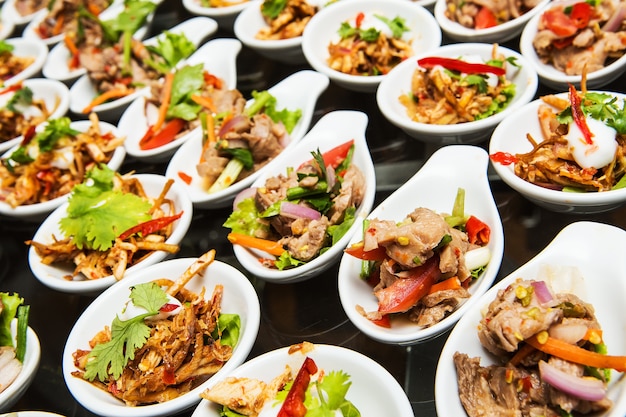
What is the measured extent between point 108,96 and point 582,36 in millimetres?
3392

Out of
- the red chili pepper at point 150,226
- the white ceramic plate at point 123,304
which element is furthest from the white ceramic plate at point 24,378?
the red chili pepper at point 150,226

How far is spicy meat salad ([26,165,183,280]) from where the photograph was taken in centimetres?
322

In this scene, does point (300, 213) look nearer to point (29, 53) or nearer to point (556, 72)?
point (556, 72)

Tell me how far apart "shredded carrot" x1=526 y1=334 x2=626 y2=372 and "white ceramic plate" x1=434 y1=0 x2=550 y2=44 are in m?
2.42

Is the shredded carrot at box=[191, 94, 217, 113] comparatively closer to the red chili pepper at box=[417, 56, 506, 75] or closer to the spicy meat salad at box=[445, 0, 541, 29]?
the red chili pepper at box=[417, 56, 506, 75]

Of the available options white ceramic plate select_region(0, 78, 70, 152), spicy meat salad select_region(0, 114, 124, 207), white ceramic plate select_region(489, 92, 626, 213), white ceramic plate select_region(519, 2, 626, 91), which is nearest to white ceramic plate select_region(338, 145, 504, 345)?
white ceramic plate select_region(489, 92, 626, 213)

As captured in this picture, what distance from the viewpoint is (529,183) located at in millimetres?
2725

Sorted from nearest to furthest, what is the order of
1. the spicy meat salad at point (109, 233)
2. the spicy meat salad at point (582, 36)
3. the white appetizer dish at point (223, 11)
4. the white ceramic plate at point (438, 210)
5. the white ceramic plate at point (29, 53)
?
the white ceramic plate at point (438, 210), the spicy meat salad at point (109, 233), the spicy meat salad at point (582, 36), the white appetizer dish at point (223, 11), the white ceramic plate at point (29, 53)

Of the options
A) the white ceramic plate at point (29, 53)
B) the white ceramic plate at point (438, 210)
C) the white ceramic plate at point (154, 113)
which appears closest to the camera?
the white ceramic plate at point (438, 210)

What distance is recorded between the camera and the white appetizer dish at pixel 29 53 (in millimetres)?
5148

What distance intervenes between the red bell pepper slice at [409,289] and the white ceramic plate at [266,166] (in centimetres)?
127

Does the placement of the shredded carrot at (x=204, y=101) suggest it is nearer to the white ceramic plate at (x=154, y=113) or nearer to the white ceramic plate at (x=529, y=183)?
the white ceramic plate at (x=154, y=113)

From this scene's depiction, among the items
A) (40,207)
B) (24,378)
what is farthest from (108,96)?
(24,378)

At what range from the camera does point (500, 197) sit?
3279 millimetres
